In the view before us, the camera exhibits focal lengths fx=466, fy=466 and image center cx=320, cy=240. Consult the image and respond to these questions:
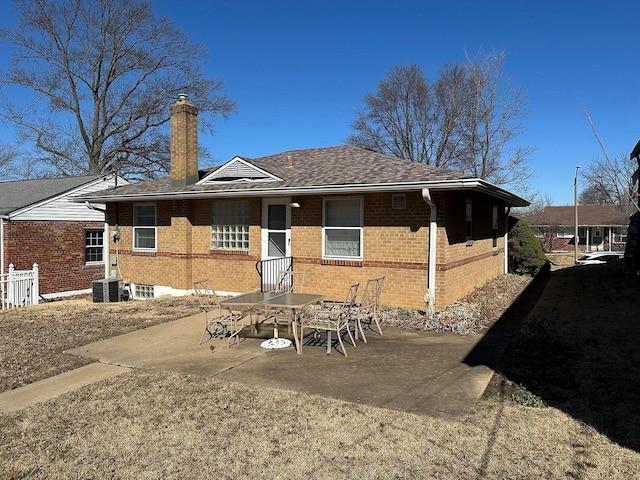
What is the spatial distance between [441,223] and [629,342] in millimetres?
3731

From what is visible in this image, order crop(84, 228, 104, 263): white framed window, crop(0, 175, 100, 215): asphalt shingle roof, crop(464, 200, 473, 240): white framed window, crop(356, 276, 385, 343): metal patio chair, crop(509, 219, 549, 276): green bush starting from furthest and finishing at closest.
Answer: crop(84, 228, 104, 263): white framed window, crop(509, 219, 549, 276): green bush, crop(0, 175, 100, 215): asphalt shingle roof, crop(464, 200, 473, 240): white framed window, crop(356, 276, 385, 343): metal patio chair

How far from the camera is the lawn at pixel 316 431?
3.64 meters

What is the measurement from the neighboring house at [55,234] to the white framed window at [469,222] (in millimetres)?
11823

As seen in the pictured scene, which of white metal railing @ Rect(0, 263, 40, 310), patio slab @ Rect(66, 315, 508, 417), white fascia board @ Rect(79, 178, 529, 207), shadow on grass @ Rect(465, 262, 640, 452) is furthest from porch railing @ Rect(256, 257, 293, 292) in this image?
white metal railing @ Rect(0, 263, 40, 310)

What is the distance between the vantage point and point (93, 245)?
19.1 metres

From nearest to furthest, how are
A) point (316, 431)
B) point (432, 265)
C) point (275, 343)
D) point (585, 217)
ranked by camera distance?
point (316, 431) → point (275, 343) → point (432, 265) → point (585, 217)

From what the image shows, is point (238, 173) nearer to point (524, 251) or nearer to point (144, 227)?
point (144, 227)

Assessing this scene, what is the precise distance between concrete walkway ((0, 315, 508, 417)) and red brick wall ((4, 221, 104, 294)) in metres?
10.9

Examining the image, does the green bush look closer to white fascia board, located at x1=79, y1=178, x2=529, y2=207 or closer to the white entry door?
white fascia board, located at x1=79, y1=178, x2=529, y2=207

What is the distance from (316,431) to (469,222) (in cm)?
861

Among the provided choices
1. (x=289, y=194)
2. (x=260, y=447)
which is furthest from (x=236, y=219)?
(x=260, y=447)

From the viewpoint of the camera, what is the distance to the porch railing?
36.6ft

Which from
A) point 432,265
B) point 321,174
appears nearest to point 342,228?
point 321,174

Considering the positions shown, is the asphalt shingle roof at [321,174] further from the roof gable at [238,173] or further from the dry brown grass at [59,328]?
the dry brown grass at [59,328]
